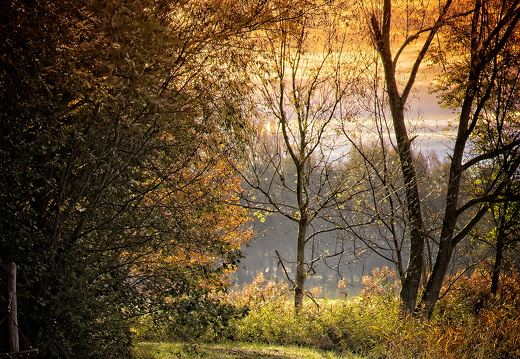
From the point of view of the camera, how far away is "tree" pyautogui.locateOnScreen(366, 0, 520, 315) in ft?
30.0

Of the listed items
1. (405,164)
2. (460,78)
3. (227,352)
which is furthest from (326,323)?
(460,78)

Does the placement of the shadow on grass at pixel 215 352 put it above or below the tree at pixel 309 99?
below

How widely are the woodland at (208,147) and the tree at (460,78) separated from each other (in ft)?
→ 0.14

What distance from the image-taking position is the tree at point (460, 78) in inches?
360

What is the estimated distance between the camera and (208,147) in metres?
6.45

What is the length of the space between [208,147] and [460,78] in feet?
19.8

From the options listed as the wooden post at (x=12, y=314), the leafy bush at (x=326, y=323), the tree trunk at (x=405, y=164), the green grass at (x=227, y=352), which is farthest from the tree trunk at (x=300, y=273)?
the wooden post at (x=12, y=314)

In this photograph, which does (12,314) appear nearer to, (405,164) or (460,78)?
(405,164)

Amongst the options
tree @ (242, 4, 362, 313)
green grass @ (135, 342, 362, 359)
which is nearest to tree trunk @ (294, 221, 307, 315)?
tree @ (242, 4, 362, 313)

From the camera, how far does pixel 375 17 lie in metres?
9.53

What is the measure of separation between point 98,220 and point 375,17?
262 inches

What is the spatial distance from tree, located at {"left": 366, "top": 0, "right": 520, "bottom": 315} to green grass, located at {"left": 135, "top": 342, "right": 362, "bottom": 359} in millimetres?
2141

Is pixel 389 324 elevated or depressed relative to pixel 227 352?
elevated

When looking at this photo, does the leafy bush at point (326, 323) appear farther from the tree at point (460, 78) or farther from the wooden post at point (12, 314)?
the wooden post at point (12, 314)
